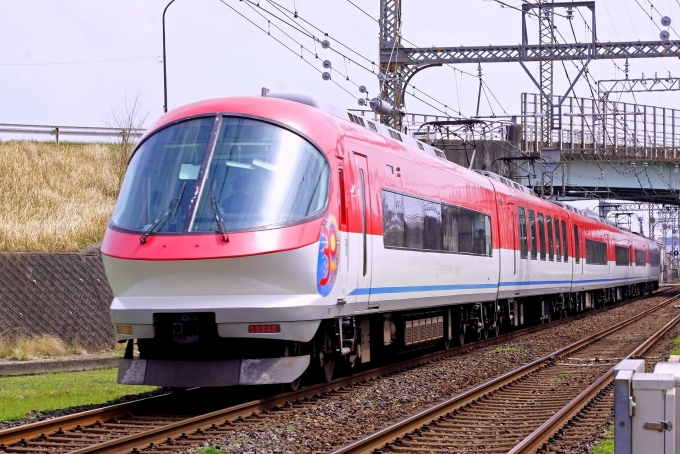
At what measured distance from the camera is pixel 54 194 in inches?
1283

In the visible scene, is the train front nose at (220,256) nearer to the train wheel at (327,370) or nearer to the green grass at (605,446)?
the train wheel at (327,370)

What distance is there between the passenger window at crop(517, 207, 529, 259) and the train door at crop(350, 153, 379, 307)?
10.3 meters

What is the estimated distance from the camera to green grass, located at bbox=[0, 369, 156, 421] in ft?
39.5

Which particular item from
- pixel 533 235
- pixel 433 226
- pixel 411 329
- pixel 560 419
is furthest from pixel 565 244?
pixel 560 419

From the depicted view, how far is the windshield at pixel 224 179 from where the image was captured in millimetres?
10758

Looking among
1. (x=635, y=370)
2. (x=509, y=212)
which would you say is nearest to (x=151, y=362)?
(x=635, y=370)

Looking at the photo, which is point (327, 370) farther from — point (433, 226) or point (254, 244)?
point (433, 226)

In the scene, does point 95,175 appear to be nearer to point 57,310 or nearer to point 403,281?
point 57,310

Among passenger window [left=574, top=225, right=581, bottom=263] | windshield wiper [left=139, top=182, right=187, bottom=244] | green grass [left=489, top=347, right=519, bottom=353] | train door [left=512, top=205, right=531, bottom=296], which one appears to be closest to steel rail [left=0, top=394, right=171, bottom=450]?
windshield wiper [left=139, top=182, right=187, bottom=244]

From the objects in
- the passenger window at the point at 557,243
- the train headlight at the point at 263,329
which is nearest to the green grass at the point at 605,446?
the train headlight at the point at 263,329

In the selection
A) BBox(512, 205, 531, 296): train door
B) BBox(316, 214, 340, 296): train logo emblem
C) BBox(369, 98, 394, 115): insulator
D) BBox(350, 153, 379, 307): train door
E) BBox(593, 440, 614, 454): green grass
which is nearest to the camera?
BBox(593, 440, 614, 454): green grass

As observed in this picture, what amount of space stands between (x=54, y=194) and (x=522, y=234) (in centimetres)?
1597

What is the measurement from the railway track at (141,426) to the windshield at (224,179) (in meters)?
1.81

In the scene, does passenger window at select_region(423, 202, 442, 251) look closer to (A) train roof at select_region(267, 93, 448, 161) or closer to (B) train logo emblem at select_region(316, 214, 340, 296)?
(A) train roof at select_region(267, 93, 448, 161)
